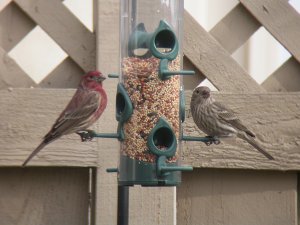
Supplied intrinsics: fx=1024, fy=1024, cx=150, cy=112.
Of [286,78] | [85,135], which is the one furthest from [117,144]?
[286,78]

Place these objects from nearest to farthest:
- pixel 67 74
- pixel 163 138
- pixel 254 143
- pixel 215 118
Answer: pixel 163 138
pixel 254 143
pixel 67 74
pixel 215 118

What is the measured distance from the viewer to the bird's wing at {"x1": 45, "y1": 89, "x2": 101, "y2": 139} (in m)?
4.91

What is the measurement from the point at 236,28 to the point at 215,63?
0.78 feet

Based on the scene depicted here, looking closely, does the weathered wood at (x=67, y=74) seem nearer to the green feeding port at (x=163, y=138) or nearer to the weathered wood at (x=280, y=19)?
the green feeding port at (x=163, y=138)

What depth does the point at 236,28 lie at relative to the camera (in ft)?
17.2

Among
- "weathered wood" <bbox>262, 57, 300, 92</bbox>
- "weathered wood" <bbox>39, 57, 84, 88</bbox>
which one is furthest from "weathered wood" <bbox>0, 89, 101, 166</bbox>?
"weathered wood" <bbox>262, 57, 300, 92</bbox>

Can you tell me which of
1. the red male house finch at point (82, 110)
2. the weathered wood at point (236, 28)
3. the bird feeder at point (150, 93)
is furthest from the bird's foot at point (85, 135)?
the weathered wood at point (236, 28)

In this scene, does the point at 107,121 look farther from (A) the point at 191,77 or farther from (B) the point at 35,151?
(A) the point at 191,77

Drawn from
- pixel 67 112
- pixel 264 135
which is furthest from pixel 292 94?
pixel 67 112

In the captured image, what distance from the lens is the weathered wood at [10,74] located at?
5.16 metres

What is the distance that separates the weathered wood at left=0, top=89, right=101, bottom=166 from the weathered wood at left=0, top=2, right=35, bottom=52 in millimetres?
345

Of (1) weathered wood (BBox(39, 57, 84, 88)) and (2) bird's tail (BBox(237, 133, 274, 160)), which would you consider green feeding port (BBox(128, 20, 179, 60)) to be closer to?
(1) weathered wood (BBox(39, 57, 84, 88))

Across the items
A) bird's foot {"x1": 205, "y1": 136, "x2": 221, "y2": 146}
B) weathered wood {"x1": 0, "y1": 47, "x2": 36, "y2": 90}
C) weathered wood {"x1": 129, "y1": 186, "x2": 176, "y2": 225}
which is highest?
weathered wood {"x1": 0, "y1": 47, "x2": 36, "y2": 90}

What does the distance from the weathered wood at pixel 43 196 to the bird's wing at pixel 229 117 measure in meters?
0.74
